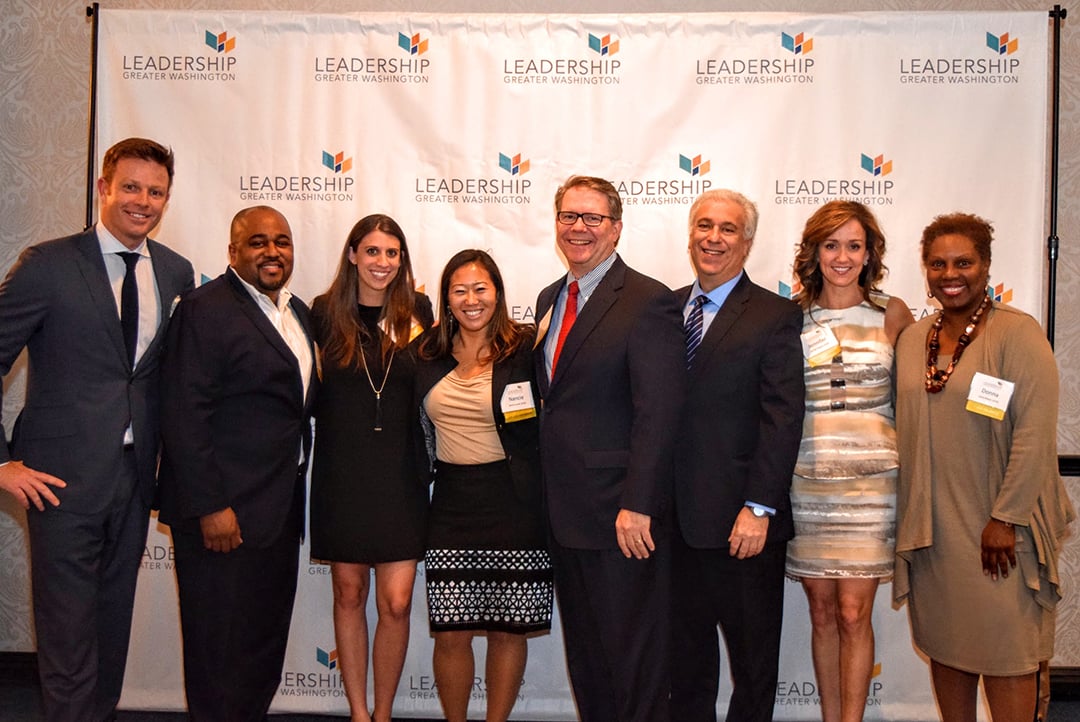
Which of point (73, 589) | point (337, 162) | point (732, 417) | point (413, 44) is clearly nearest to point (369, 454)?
point (73, 589)

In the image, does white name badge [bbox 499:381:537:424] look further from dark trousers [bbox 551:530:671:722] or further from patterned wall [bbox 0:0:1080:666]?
patterned wall [bbox 0:0:1080:666]

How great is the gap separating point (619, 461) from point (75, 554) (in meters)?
1.76

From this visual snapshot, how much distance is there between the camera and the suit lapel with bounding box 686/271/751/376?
9.39 ft

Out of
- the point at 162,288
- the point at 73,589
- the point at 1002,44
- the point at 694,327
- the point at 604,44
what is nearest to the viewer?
the point at 73,589

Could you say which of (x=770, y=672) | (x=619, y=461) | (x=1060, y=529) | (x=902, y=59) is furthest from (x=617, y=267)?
(x=902, y=59)

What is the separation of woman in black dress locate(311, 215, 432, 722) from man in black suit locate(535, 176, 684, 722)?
593mm

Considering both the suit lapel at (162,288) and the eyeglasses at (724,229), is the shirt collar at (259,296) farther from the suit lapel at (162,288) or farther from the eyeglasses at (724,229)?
the eyeglasses at (724,229)

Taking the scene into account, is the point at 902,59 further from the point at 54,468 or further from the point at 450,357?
the point at 54,468

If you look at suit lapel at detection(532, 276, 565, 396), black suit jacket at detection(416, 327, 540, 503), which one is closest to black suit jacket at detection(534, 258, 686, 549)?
suit lapel at detection(532, 276, 565, 396)

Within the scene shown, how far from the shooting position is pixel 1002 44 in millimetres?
3762

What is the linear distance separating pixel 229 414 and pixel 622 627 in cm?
144

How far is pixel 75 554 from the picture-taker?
286cm

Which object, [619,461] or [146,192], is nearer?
[619,461]

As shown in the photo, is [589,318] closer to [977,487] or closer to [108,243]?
[977,487]
